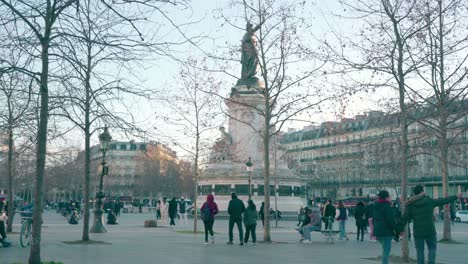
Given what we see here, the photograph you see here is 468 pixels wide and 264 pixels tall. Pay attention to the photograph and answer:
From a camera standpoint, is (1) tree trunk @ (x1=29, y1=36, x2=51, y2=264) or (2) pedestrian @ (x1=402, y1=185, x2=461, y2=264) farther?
(2) pedestrian @ (x1=402, y1=185, x2=461, y2=264)

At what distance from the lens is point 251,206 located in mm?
21641

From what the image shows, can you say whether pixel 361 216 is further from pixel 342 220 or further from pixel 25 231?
pixel 25 231

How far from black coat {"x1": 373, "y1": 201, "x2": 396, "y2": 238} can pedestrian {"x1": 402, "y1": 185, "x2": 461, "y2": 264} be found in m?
0.42

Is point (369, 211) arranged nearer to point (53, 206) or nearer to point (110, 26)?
point (110, 26)

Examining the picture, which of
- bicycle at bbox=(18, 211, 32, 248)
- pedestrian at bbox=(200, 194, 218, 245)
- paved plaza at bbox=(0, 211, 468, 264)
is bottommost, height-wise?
paved plaza at bbox=(0, 211, 468, 264)

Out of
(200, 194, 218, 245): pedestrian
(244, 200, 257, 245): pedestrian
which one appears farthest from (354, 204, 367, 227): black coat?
(200, 194, 218, 245): pedestrian

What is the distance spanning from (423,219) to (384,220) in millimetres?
946

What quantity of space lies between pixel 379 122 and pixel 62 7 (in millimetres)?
12647

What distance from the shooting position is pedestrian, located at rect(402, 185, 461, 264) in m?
11.8

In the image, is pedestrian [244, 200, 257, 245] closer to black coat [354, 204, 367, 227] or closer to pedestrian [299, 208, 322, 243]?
pedestrian [299, 208, 322, 243]

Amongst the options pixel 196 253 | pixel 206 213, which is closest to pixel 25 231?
pixel 196 253

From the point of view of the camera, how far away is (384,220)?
494 inches

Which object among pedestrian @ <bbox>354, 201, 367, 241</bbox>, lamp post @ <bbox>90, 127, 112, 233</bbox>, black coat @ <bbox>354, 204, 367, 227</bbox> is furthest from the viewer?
black coat @ <bbox>354, 204, 367, 227</bbox>

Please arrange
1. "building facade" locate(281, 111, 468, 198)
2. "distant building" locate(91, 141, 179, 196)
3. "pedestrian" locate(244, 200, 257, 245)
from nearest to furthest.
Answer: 1. "pedestrian" locate(244, 200, 257, 245)
2. "building facade" locate(281, 111, 468, 198)
3. "distant building" locate(91, 141, 179, 196)
